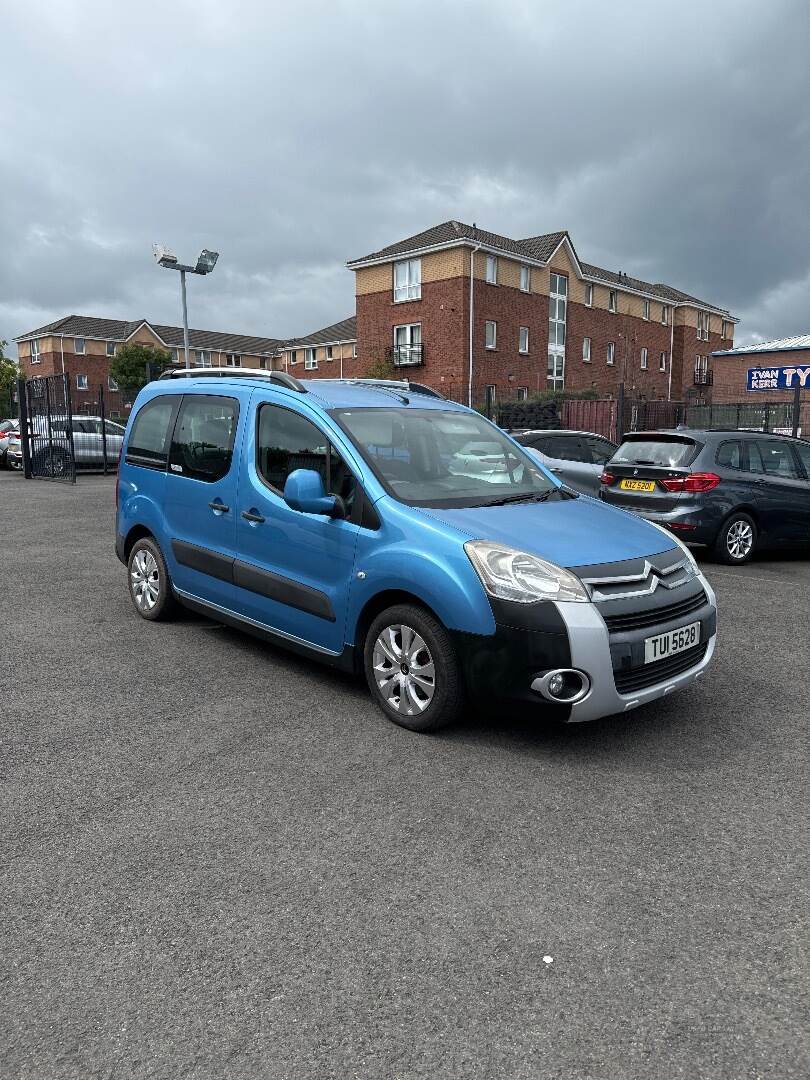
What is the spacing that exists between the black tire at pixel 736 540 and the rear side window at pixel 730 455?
55cm

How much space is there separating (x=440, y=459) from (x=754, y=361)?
40054mm

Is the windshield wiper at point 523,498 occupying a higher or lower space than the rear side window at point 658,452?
lower

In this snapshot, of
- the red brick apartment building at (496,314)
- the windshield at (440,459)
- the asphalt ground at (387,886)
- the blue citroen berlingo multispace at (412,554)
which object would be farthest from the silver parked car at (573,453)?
the red brick apartment building at (496,314)

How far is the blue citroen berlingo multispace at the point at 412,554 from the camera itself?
3719 millimetres

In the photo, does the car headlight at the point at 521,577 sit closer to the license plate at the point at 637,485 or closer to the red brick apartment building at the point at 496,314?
the license plate at the point at 637,485

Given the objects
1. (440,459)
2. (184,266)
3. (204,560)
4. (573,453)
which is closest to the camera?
(440,459)

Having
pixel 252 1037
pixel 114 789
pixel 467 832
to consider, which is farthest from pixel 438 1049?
pixel 114 789

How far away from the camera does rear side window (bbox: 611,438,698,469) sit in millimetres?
9102

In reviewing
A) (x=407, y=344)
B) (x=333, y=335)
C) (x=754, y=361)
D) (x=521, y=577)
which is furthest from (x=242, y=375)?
(x=333, y=335)

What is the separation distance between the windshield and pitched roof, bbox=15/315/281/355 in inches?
2451

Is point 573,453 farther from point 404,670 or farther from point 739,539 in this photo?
point 404,670

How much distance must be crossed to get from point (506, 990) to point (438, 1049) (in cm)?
29

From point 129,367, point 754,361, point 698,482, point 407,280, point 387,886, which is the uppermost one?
point 407,280

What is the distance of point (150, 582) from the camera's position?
20.5ft
